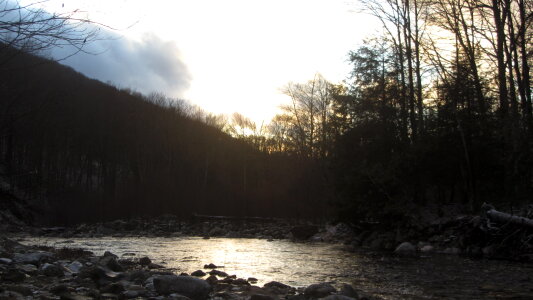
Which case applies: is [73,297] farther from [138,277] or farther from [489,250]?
[489,250]

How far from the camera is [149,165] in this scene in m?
59.4

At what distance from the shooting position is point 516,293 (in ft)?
27.6

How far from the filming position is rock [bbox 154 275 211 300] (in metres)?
7.25

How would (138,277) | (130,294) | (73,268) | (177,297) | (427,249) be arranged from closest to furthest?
(177,297) → (130,294) → (138,277) → (73,268) → (427,249)

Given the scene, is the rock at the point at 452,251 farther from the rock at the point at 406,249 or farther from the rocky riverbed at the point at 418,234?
the rock at the point at 406,249

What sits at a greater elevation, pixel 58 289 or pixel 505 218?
pixel 505 218

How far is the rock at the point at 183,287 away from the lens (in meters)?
7.25

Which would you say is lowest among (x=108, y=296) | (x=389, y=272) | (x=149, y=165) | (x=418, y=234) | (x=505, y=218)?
(x=389, y=272)

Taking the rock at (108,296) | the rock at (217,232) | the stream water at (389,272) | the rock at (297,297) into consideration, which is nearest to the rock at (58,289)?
the rock at (108,296)

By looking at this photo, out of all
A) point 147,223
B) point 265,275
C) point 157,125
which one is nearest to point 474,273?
point 265,275

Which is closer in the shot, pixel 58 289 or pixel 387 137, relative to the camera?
pixel 58 289

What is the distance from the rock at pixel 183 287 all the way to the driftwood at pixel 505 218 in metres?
10.7

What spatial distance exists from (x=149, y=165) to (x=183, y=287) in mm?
53821

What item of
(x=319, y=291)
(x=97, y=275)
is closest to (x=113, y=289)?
(x=97, y=275)
